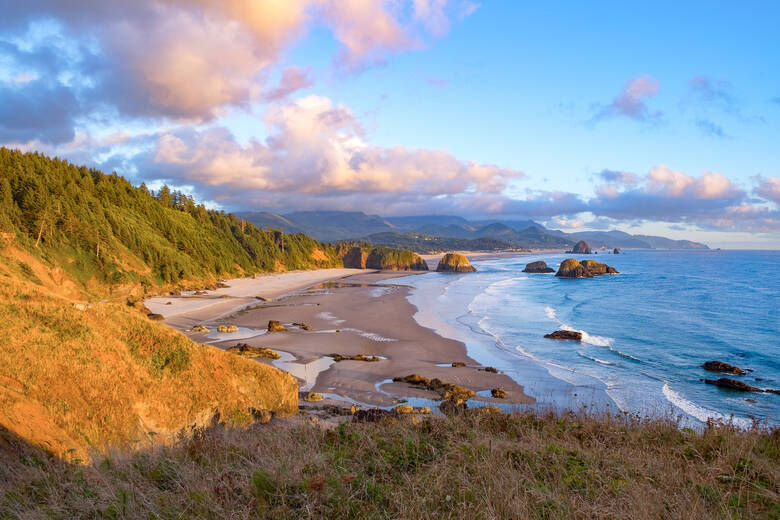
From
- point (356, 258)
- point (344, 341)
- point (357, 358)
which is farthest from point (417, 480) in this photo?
point (356, 258)

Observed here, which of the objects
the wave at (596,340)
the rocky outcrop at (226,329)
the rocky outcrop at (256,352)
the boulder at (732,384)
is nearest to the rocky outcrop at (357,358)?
the rocky outcrop at (256,352)

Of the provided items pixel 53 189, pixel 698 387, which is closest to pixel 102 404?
pixel 698 387

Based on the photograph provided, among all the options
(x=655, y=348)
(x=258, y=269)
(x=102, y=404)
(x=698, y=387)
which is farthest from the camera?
(x=258, y=269)

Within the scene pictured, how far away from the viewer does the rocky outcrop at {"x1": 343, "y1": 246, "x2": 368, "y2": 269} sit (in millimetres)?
137375

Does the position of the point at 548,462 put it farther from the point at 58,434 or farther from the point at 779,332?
the point at 779,332

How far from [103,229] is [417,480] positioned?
58.2 meters

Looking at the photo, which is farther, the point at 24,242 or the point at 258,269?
the point at 258,269

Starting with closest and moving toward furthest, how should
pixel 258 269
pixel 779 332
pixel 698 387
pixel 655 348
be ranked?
pixel 698 387
pixel 655 348
pixel 779 332
pixel 258 269

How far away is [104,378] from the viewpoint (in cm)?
983

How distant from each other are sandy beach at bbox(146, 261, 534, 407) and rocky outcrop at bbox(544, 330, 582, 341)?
24.5 feet

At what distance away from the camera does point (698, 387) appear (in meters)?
20.0

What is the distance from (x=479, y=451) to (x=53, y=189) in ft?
200

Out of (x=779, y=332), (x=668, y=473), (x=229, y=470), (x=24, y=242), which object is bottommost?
(x=779, y=332)

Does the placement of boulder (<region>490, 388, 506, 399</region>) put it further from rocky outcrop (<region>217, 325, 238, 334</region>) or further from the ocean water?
rocky outcrop (<region>217, 325, 238, 334</region>)
